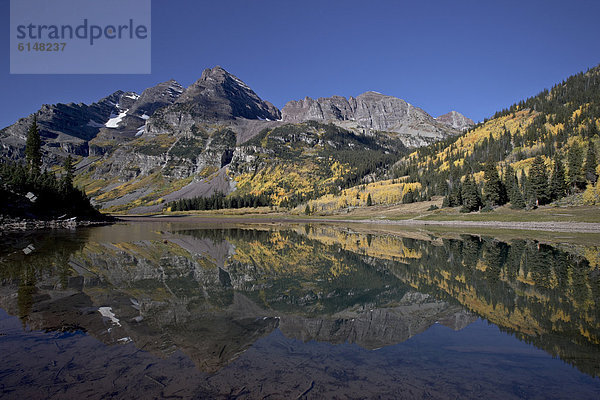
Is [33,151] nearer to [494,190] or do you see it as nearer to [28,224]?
[28,224]

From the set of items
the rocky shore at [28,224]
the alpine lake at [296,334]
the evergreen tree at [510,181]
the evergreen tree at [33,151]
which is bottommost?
the alpine lake at [296,334]

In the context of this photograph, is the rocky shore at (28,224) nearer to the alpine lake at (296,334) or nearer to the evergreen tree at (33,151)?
the evergreen tree at (33,151)

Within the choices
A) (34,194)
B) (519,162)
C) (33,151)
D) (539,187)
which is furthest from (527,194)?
(33,151)

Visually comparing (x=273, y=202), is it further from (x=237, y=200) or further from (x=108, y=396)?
(x=108, y=396)

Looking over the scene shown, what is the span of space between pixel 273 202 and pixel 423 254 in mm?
157603

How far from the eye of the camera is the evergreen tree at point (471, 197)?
86250 mm

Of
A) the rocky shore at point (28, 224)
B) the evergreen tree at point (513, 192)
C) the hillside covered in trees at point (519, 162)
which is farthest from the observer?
the evergreen tree at point (513, 192)

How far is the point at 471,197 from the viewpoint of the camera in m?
86.3

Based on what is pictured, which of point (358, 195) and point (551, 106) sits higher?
point (551, 106)

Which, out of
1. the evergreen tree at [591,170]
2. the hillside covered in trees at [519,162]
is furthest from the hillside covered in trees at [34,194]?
the evergreen tree at [591,170]

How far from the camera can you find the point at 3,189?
Result: 5888cm

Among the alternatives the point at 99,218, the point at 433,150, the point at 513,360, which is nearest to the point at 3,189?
the point at 99,218

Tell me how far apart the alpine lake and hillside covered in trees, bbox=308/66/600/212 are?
7296 centimetres

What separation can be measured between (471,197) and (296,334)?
9067 centimetres
